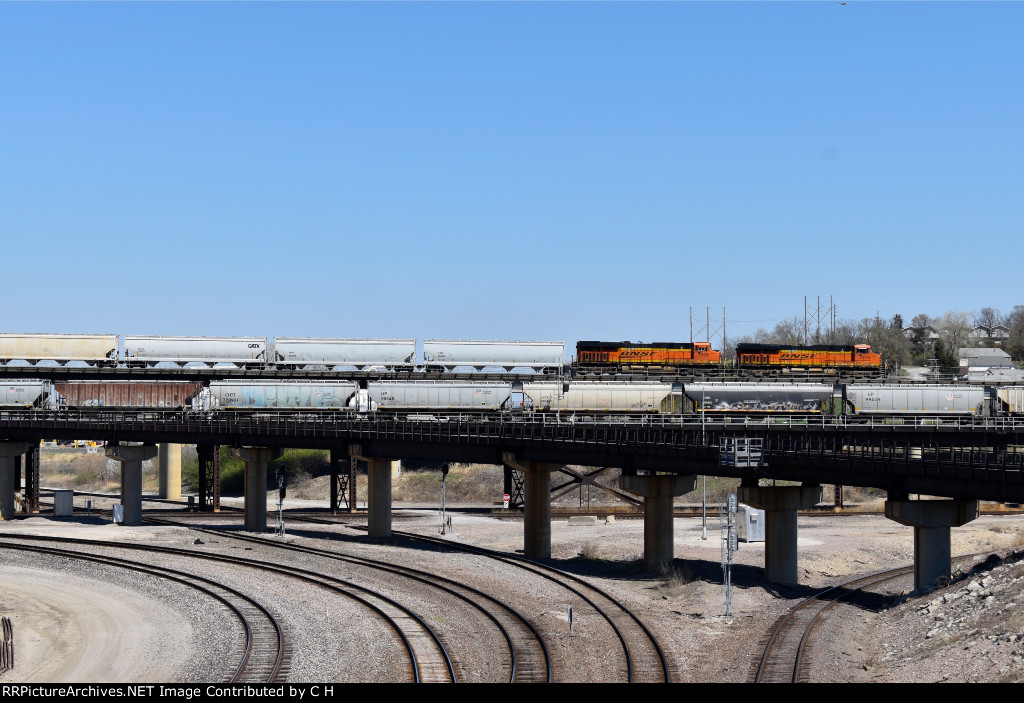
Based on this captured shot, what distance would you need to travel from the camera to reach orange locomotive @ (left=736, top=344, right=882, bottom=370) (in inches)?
3903

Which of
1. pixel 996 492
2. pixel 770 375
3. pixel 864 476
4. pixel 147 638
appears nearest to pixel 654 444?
pixel 864 476

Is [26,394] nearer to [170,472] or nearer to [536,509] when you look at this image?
[170,472]

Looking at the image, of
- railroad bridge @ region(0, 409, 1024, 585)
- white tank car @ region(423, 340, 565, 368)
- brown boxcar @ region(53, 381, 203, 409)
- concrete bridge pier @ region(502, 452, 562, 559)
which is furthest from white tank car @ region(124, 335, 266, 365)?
concrete bridge pier @ region(502, 452, 562, 559)

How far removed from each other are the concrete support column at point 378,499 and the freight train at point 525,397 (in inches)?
571

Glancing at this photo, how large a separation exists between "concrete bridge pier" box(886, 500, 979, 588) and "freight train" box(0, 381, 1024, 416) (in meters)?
32.2

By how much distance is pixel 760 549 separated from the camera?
61469 mm

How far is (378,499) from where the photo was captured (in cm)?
6588

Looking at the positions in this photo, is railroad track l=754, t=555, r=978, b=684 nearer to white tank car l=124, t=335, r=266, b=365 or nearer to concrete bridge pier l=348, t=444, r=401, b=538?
concrete bridge pier l=348, t=444, r=401, b=538

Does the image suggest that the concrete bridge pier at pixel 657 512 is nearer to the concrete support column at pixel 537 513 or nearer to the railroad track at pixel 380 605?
the concrete support column at pixel 537 513

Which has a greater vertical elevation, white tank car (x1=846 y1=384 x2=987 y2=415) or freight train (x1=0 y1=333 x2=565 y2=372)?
freight train (x1=0 y1=333 x2=565 y2=372)

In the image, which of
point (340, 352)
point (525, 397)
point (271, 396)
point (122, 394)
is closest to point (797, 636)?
point (525, 397)

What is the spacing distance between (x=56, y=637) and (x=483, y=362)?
57.7 meters

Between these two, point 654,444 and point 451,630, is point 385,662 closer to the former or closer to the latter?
point 451,630

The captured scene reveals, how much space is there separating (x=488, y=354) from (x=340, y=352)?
520 inches
